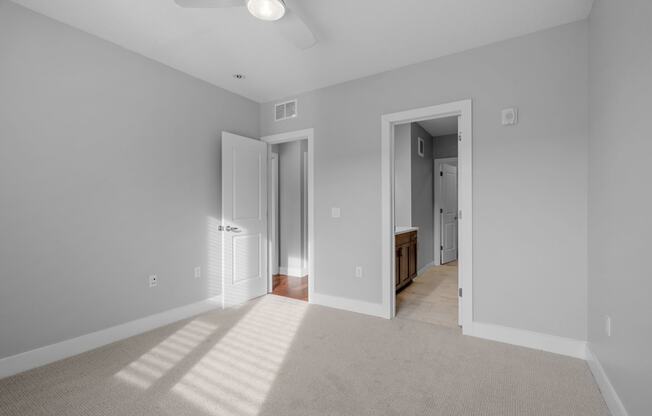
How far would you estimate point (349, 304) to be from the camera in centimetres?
343

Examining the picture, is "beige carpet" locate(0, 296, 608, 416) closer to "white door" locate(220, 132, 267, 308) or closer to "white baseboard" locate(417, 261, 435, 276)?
"white door" locate(220, 132, 267, 308)

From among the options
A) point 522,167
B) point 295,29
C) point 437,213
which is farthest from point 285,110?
point 437,213

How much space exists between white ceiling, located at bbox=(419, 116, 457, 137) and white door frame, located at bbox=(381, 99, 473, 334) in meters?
2.20

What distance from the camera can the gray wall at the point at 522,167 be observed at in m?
2.34

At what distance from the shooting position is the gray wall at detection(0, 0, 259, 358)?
7.02ft

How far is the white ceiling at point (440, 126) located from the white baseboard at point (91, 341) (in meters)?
4.34

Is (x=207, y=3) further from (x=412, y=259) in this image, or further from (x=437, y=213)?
(x=437, y=213)

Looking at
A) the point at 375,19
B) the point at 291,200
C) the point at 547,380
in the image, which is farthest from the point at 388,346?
the point at 291,200

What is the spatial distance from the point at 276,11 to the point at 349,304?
2811 millimetres

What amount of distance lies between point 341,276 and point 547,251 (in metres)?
1.95

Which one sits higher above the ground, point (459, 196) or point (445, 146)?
point (445, 146)

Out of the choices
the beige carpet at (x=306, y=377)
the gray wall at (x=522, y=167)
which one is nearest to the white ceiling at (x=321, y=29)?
the gray wall at (x=522, y=167)

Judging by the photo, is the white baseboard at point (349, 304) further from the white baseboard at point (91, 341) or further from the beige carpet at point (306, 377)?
the white baseboard at point (91, 341)

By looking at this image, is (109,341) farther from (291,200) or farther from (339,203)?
(291,200)
